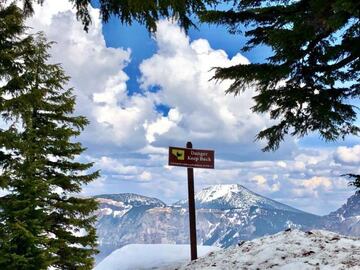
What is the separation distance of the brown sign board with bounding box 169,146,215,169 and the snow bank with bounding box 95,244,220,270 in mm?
2744

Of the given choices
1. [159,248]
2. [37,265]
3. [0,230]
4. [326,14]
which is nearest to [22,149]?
[0,230]

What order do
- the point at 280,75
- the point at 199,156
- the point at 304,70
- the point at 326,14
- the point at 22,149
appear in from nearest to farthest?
the point at 326,14 < the point at 280,75 < the point at 304,70 < the point at 199,156 < the point at 22,149

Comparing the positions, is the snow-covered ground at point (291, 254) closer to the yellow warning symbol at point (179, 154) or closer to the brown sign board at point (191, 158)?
the brown sign board at point (191, 158)

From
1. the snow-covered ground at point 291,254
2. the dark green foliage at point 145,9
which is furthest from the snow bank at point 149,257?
the dark green foliage at point 145,9

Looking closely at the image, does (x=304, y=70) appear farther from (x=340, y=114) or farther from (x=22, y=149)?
(x=22, y=149)

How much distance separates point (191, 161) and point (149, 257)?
11.5ft

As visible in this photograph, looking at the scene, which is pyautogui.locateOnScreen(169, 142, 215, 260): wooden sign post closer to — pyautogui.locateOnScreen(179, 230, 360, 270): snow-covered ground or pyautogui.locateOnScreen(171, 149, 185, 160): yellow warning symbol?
pyautogui.locateOnScreen(171, 149, 185, 160): yellow warning symbol

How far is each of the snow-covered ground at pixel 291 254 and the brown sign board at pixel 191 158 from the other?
2355 millimetres

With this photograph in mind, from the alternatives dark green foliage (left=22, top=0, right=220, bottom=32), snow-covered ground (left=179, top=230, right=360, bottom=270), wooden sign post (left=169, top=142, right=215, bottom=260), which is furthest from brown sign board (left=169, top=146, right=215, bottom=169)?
dark green foliage (left=22, top=0, right=220, bottom=32)

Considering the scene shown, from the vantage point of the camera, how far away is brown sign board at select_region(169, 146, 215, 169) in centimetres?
1230

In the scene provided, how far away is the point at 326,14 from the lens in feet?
22.1

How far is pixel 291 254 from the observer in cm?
981

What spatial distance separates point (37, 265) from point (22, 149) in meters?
3.88

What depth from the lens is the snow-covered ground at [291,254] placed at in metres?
8.94
